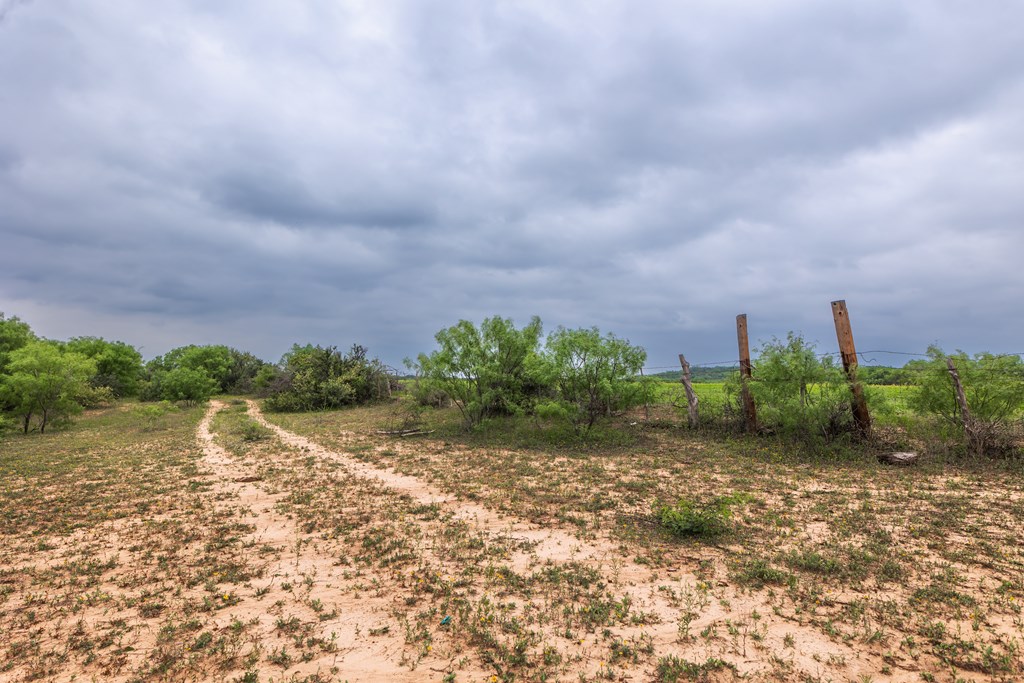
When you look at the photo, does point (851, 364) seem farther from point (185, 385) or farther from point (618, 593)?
point (185, 385)

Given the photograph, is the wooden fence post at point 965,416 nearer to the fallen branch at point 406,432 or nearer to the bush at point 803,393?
the bush at point 803,393

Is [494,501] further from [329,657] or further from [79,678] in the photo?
[79,678]

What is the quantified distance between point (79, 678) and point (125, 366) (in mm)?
66854

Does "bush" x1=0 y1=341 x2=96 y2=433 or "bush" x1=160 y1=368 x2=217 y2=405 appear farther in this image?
"bush" x1=160 y1=368 x2=217 y2=405

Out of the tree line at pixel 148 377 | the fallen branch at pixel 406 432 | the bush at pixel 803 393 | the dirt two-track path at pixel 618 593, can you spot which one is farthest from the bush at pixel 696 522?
the tree line at pixel 148 377

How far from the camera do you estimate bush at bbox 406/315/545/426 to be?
741 inches

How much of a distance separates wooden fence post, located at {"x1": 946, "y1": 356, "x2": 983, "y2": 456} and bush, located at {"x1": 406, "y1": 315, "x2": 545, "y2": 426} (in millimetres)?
12474

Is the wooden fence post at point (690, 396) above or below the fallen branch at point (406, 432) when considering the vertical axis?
above

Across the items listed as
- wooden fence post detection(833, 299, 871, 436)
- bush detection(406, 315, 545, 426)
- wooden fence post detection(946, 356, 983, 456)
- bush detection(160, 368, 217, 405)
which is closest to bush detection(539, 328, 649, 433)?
bush detection(406, 315, 545, 426)

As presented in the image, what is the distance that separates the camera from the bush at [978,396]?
11641 millimetres

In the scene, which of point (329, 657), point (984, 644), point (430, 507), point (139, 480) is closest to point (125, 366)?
point (139, 480)

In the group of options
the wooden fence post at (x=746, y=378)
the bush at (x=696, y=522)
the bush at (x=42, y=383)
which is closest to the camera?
the bush at (x=696, y=522)

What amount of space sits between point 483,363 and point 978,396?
15083 mm

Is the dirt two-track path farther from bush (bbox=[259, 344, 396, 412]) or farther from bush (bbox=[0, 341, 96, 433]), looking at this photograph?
bush (bbox=[259, 344, 396, 412])
